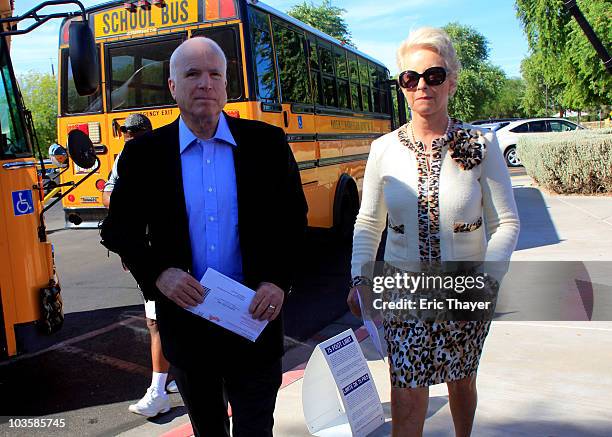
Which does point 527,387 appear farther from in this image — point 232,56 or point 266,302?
point 232,56

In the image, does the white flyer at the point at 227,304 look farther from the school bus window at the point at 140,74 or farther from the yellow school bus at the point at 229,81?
the school bus window at the point at 140,74

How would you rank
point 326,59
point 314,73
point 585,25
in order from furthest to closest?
point 585,25 < point 326,59 < point 314,73

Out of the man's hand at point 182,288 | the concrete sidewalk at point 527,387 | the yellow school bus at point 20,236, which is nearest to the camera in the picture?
the man's hand at point 182,288

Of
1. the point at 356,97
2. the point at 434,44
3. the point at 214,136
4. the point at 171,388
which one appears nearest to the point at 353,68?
the point at 356,97

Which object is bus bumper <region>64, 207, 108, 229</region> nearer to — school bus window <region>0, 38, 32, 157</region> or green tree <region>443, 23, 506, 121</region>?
school bus window <region>0, 38, 32, 157</region>

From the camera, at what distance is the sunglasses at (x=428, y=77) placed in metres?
2.43

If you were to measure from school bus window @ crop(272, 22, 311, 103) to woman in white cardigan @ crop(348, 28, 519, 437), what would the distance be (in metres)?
5.27

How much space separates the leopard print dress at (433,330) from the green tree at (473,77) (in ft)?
171

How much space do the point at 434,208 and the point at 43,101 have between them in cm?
5215

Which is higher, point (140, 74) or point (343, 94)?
point (140, 74)

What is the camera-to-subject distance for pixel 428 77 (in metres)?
2.44

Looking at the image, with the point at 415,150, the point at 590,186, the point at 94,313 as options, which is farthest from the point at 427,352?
the point at 590,186

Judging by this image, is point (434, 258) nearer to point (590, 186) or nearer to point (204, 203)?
point (204, 203)

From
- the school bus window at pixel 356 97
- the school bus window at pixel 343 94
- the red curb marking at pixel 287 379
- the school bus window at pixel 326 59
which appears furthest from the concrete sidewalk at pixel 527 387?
the school bus window at pixel 356 97
